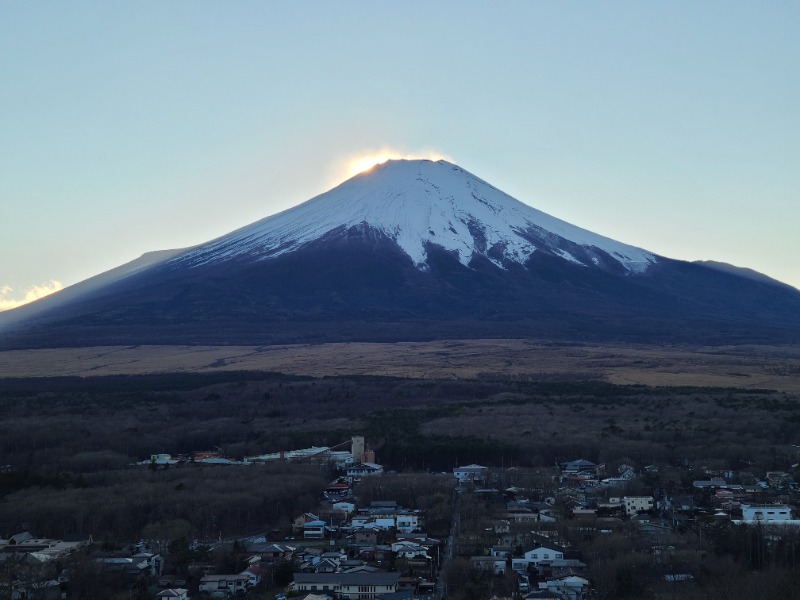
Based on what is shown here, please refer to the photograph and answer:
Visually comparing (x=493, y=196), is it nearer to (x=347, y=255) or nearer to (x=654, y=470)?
(x=347, y=255)

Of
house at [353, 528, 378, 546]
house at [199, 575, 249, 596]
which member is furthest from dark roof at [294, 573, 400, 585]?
house at [353, 528, 378, 546]

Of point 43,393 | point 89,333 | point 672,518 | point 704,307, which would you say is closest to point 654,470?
point 672,518

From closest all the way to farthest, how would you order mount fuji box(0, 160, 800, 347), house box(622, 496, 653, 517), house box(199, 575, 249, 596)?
house box(199, 575, 249, 596) → house box(622, 496, 653, 517) → mount fuji box(0, 160, 800, 347)

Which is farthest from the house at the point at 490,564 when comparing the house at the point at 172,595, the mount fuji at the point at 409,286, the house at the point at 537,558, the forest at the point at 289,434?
the mount fuji at the point at 409,286

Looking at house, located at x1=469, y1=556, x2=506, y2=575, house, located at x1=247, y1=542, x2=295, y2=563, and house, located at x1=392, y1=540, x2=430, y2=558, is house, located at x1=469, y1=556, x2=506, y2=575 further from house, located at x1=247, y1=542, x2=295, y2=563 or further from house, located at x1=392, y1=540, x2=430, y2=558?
house, located at x1=247, y1=542, x2=295, y2=563

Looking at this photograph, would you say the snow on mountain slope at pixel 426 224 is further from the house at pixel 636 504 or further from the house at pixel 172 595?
the house at pixel 172 595

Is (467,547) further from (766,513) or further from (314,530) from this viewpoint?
(766,513)
